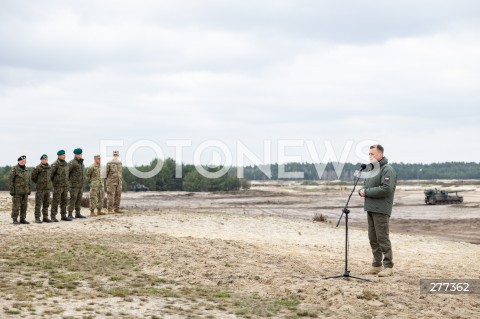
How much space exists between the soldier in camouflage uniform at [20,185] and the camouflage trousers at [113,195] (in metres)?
3.51

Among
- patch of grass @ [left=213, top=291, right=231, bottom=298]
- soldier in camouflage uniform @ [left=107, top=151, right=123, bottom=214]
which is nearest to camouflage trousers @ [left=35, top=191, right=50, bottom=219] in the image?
soldier in camouflage uniform @ [left=107, top=151, right=123, bottom=214]

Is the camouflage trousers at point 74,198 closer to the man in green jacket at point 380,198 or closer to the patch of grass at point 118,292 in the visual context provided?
the patch of grass at point 118,292

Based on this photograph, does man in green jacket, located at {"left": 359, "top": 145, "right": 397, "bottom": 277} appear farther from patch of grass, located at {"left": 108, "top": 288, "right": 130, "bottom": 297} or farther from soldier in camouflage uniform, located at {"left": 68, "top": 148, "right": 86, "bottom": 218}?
soldier in camouflage uniform, located at {"left": 68, "top": 148, "right": 86, "bottom": 218}

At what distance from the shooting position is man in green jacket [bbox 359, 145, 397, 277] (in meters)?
10.2

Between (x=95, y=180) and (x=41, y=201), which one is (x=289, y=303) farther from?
(x=95, y=180)

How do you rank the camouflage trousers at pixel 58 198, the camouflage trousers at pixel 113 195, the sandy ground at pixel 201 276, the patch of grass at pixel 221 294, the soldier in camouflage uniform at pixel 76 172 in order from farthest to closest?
the camouflage trousers at pixel 113 195
the soldier in camouflage uniform at pixel 76 172
the camouflage trousers at pixel 58 198
the patch of grass at pixel 221 294
the sandy ground at pixel 201 276

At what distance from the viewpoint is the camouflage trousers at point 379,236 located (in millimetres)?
10273

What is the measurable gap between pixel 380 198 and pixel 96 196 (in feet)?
45.0

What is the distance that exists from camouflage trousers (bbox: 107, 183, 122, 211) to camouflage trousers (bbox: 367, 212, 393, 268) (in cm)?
1290

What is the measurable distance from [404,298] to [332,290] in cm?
105

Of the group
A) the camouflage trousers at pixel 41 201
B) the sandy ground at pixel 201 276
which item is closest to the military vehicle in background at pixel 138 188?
the camouflage trousers at pixel 41 201

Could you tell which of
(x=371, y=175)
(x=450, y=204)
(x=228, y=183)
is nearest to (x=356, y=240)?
(x=371, y=175)

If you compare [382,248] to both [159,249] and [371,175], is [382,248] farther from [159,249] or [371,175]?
[159,249]

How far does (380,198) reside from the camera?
10.3m
